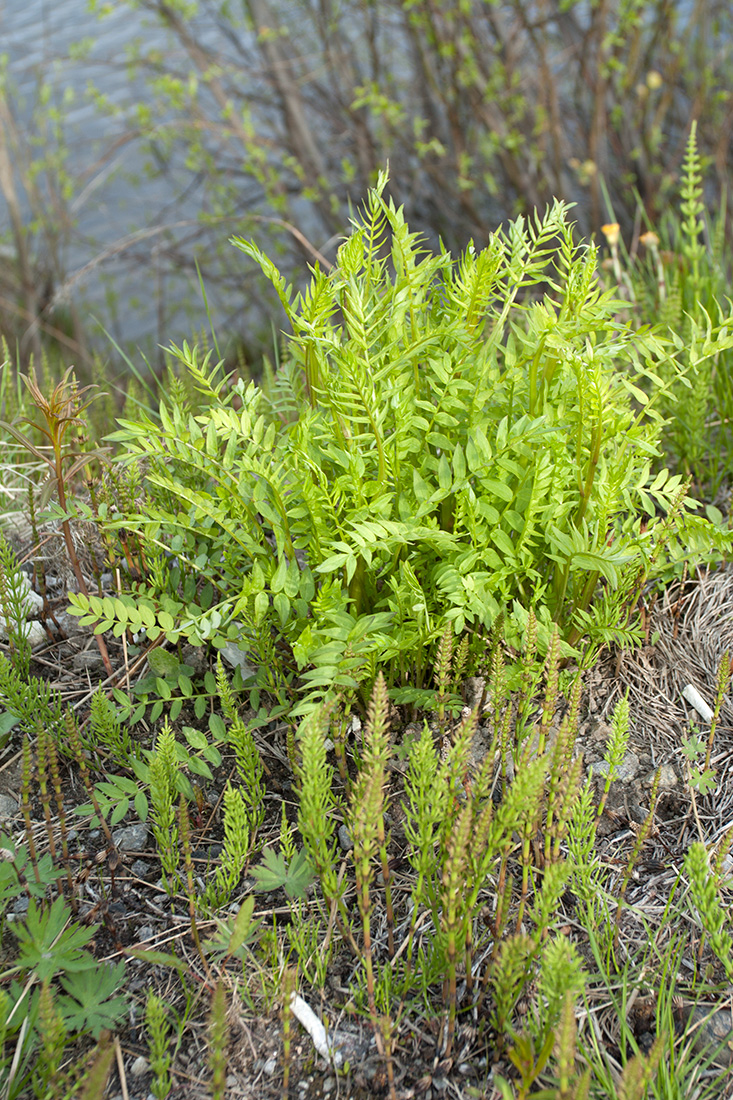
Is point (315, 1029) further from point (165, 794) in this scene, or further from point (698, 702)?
point (698, 702)

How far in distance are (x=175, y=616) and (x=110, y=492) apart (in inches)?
17.8

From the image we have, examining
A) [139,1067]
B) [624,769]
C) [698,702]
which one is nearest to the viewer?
[139,1067]

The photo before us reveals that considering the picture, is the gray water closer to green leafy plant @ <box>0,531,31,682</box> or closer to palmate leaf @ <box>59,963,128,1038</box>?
green leafy plant @ <box>0,531,31,682</box>

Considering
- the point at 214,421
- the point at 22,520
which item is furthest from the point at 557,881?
the point at 22,520

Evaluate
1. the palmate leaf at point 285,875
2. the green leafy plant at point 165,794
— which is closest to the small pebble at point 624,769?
the palmate leaf at point 285,875

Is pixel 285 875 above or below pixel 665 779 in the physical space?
above

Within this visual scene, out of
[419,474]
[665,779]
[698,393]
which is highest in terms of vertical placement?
[419,474]

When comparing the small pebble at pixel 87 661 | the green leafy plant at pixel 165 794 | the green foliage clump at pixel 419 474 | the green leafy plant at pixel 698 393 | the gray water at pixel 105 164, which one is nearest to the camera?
the green leafy plant at pixel 165 794

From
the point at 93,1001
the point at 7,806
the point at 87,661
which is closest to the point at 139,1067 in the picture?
the point at 93,1001

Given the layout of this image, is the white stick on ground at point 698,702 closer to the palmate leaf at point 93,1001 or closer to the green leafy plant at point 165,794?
the green leafy plant at point 165,794

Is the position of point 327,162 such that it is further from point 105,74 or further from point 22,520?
point 22,520

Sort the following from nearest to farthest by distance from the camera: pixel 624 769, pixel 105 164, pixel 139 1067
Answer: pixel 139 1067
pixel 624 769
pixel 105 164

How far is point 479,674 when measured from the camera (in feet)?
5.85

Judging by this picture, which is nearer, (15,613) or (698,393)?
(15,613)
